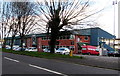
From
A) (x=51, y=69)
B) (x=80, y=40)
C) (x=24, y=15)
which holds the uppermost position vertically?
(x=24, y=15)

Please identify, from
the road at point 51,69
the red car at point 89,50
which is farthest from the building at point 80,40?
the road at point 51,69

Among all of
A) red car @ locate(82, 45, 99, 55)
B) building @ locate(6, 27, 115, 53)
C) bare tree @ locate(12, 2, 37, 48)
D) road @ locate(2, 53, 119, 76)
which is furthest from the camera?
building @ locate(6, 27, 115, 53)

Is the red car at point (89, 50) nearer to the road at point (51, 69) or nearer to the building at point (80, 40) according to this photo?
the building at point (80, 40)

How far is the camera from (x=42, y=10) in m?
Result: 23.4

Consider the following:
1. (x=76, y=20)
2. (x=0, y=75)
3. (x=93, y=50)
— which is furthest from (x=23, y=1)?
(x=93, y=50)

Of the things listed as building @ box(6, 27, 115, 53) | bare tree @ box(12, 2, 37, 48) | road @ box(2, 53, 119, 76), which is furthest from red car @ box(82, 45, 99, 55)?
road @ box(2, 53, 119, 76)

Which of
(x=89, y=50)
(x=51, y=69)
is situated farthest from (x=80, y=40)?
(x=51, y=69)

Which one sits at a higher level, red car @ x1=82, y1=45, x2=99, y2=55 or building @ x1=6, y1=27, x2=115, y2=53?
building @ x1=6, y1=27, x2=115, y2=53

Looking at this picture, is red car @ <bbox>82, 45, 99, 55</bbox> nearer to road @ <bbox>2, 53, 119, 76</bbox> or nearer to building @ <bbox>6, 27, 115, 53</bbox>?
building @ <bbox>6, 27, 115, 53</bbox>

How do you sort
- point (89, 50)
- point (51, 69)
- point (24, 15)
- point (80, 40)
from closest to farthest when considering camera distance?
point (51, 69) < point (24, 15) < point (89, 50) < point (80, 40)

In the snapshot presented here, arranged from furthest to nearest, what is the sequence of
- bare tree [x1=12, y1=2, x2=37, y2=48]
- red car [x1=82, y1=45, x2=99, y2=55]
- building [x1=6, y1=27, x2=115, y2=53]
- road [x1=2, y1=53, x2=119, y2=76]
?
building [x1=6, y1=27, x2=115, y2=53]
red car [x1=82, y1=45, x2=99, y2=55]
bare tree [x1=12, y1=2, x2=37, y2=48]
road [x1=2, y1=53, x2=119, y2=76]

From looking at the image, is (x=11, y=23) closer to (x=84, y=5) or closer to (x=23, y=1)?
(x=23, y=1)

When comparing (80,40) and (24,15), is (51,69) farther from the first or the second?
(80,40)

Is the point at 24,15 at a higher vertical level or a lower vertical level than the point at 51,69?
higher
